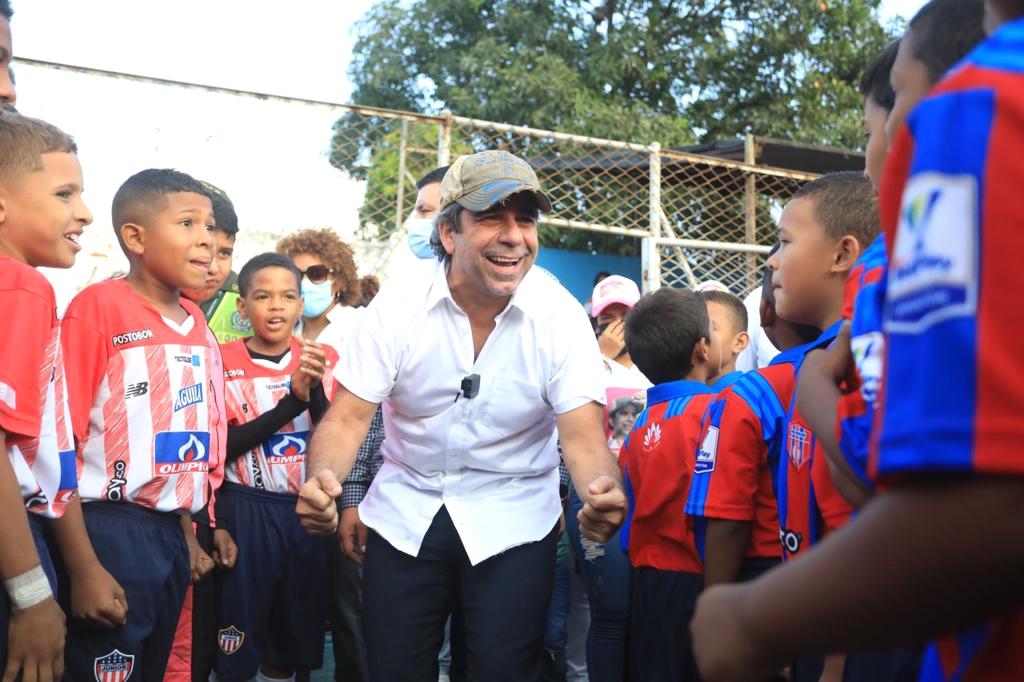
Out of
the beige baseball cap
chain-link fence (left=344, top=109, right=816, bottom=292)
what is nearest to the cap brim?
the beige baseball cap

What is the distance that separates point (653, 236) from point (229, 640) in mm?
4733

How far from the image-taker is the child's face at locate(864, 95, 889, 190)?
1.47m

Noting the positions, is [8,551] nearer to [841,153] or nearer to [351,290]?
[351,290]

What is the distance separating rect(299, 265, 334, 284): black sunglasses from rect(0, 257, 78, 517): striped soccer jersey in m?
2.68

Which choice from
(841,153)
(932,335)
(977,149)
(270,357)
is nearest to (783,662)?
(932,335)

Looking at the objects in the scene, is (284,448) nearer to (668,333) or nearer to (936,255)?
(668,333)

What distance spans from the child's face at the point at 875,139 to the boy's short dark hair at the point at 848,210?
28.3 inches

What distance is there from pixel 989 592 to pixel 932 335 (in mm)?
221

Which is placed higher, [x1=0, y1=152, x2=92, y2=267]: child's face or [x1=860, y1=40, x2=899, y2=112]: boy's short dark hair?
[x1=860, y1=40, x2=899, y2=112]: boy's short dark hair

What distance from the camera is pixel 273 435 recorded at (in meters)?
3.96

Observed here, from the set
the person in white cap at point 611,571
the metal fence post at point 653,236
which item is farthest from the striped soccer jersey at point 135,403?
the metal fence post at point 653,236

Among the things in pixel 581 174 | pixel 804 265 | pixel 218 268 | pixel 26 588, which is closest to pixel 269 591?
pixel 218 268

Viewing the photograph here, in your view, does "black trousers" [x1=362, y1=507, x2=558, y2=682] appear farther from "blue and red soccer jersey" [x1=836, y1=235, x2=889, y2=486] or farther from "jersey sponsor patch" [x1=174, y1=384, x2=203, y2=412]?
"blue and red soccer jersey" [x1=836, y1=235, x2=889, y2=486]

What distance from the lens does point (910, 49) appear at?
1190 millimetres
